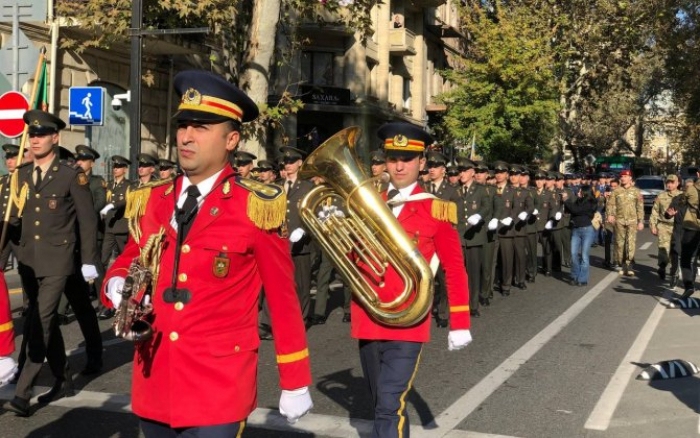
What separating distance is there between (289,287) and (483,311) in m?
8.93

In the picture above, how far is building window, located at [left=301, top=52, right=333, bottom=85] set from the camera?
34750 millimetres

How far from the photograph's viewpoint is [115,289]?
3281 millimetres

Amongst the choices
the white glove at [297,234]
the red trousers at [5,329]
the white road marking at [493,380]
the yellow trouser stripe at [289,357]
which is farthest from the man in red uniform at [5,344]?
the white glove at [297,234]

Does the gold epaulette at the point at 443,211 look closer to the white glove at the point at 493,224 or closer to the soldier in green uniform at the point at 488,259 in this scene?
the soldier in green uniform at the point at 488,259

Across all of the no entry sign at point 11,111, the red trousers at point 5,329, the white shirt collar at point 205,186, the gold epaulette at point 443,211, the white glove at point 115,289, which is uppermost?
the no entry sign at point 11,111

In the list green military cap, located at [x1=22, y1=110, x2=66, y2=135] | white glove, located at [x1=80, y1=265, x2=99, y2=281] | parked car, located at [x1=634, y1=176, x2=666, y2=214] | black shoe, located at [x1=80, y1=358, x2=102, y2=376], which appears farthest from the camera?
parked car, located at [x1=634, y1=176, x2=666, y2=214]

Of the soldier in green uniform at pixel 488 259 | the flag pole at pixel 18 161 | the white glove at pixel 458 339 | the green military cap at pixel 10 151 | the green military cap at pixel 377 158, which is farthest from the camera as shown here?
the soldier in green uniform at pixel 488 259

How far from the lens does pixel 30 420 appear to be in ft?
20.1

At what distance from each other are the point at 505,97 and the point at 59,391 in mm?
23469

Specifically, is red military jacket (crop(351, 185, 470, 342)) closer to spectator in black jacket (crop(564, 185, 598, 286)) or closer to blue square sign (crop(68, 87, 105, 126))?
spectator in black jacket (crop(564, 185, 598, 286))

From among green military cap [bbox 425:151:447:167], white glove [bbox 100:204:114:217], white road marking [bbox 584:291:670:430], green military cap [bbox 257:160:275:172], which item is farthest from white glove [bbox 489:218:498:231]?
white glove [bbox 100:204:114:217]

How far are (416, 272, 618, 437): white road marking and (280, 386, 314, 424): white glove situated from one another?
8.94 feet

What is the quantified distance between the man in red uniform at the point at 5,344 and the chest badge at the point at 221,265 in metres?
1.55

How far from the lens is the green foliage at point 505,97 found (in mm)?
28344
